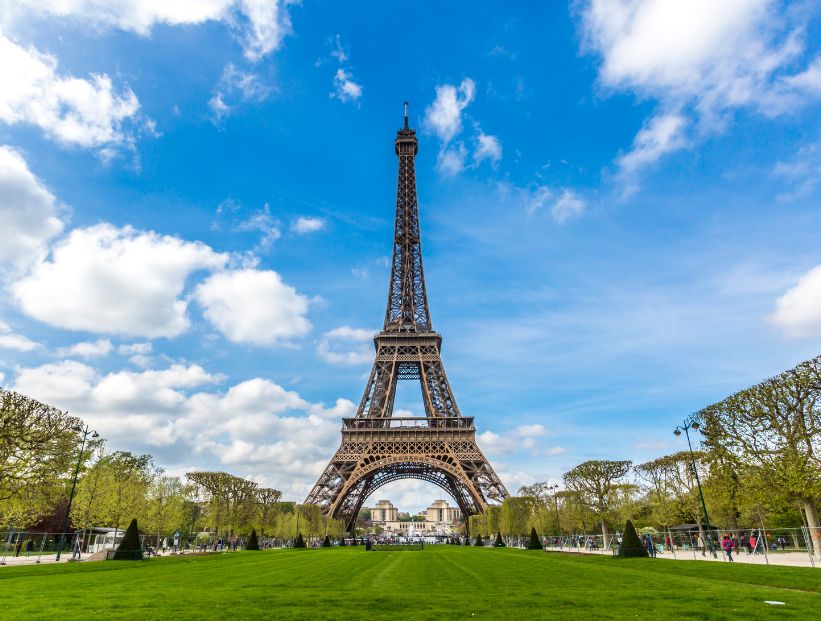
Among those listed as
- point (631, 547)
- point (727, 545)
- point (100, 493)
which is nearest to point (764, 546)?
point (727, 545)

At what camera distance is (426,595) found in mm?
12453

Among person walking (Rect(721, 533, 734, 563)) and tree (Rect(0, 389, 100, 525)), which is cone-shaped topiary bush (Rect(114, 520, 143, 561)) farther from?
person walking (Rect(721, 533, 734, 563))

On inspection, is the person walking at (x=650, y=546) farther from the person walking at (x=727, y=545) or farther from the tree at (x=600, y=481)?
the tree at (x=600, y=481)

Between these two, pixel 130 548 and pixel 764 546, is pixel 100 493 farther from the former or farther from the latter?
pixel 764 546

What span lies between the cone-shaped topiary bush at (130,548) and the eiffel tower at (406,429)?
26.0m

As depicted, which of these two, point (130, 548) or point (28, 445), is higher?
point (28, 445)

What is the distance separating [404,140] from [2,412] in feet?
Result: 220

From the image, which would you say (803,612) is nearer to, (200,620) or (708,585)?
(708,585)

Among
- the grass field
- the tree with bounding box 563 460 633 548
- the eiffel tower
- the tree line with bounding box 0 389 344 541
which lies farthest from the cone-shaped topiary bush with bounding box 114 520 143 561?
the tree with bounding box 563 460 633 548

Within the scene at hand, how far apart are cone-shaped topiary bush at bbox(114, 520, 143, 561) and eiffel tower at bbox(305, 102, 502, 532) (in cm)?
2601

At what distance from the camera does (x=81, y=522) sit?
42219mm

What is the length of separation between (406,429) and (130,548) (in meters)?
33.3

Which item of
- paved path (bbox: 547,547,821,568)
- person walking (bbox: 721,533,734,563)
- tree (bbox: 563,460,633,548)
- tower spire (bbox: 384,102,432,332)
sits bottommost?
paved path (bbox: 547,547,821,568)

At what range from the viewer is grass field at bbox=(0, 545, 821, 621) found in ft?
32.0
